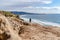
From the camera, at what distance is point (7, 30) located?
8.36 meters

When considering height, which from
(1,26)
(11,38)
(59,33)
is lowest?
(59,33)

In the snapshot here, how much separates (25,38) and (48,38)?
164 cm

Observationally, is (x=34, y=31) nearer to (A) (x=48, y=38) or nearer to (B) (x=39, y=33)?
(B) (x=39, y=33)

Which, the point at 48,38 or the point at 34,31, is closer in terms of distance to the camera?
the point at 48,38

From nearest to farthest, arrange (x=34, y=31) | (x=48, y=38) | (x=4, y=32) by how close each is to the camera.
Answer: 1. (x=4, y=32)
2. (x=48, y=38)
3. (x=34, y=31)

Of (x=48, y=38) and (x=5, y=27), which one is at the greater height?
(x=5, y=27)

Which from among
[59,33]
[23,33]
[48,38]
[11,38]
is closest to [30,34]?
[23,33]

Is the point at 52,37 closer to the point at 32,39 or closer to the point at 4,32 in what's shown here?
the point at 32,39

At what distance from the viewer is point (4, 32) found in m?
8.07

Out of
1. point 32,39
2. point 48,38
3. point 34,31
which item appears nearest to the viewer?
point 32,39

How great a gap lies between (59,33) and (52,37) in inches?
56.6

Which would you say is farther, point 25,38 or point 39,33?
point 39,33

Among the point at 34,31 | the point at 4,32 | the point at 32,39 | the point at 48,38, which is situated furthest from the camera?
the point at 34,31

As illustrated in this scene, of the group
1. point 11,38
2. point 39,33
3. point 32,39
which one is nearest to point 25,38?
point 32,39
